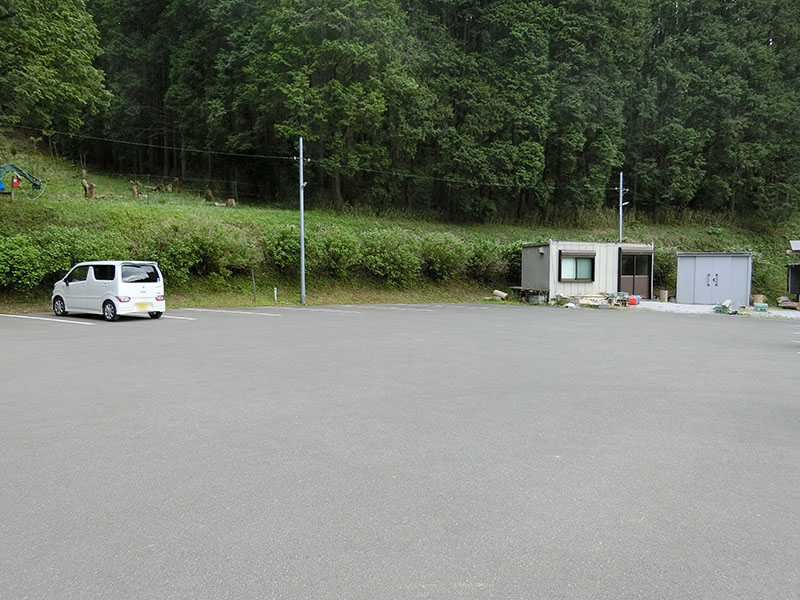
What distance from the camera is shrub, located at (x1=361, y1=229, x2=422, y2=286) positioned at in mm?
26156

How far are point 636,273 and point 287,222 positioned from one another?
1683 cm

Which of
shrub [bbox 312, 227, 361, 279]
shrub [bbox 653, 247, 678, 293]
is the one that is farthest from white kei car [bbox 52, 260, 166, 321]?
shrub [bbox 653, 247, 678, 293]

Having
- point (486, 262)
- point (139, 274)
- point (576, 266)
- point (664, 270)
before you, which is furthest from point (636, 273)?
point (139, 274)

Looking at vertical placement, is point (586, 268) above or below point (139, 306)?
above

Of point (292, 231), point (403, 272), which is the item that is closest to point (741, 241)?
point (403, 272)

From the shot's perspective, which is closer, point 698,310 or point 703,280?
point 698,310

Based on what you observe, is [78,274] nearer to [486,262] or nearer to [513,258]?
[486,262]

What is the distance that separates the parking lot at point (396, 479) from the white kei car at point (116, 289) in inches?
247

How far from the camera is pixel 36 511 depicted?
3375mm

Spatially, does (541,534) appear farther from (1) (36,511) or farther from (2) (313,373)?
(2) (313,373)

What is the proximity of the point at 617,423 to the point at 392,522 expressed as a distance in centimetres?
301

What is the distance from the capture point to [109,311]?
1507 centimetres

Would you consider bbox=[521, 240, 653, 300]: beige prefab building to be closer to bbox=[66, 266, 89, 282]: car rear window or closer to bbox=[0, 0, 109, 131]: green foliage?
bbox=[66, 266, 89, 282]: car rear window

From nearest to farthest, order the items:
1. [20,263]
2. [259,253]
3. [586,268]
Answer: [20,263]
[259,253]
[586,268]
